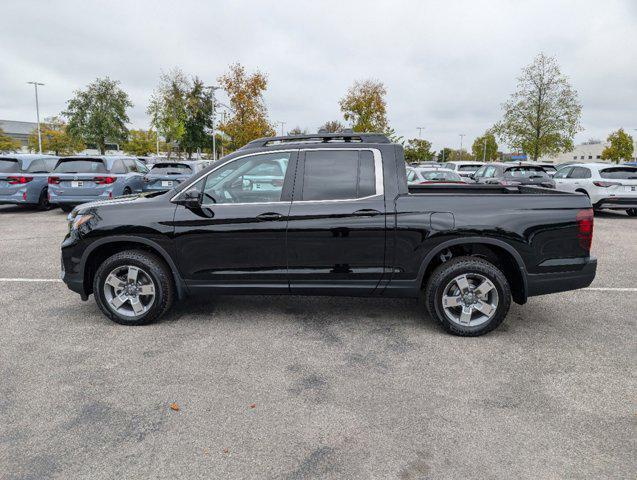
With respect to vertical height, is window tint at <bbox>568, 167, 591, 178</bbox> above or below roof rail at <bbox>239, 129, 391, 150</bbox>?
below

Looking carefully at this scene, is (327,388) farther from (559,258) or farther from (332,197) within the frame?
(559,258)

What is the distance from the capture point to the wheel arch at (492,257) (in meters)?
4.45

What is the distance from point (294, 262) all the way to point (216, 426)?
6.19 ft

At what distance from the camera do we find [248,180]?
4.72m

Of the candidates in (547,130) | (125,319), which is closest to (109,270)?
(125,319)

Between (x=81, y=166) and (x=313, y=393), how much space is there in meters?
11.8

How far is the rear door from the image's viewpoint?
4.50 metres

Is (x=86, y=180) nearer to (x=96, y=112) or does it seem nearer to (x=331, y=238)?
(x=331, y=238)

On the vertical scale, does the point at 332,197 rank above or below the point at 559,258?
above

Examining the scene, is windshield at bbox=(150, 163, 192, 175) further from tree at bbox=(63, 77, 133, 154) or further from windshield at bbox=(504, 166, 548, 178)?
tree at bbox=(63, 77, 133, 154)

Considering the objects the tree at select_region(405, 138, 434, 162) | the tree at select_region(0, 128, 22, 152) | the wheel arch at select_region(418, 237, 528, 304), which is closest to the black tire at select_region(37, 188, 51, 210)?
the wheel arch at select_region(418, 237, 528, 304)

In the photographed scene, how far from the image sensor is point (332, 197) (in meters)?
4.57

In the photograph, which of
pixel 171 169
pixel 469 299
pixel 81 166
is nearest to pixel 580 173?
pixel 469 299

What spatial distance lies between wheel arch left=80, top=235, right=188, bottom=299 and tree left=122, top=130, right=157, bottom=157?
250ft
